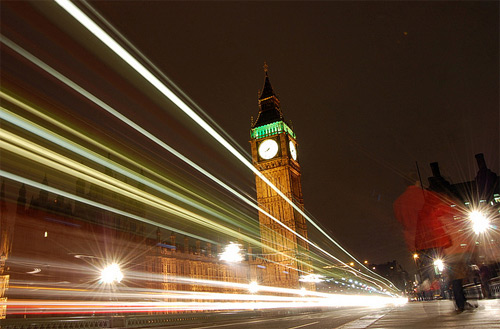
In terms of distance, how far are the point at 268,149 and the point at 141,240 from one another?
93.7ft

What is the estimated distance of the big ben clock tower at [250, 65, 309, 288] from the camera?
204 feet

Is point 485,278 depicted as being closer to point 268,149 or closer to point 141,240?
point 141,240

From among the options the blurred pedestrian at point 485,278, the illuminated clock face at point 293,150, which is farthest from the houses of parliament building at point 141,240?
the blurred pedestrian at point 485,278

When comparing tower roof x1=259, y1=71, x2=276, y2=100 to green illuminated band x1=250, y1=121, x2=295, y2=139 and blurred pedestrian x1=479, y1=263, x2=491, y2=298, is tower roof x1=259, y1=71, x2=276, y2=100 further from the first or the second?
blurred pedestrian x1=479, y1=263, x2=491, y2=298

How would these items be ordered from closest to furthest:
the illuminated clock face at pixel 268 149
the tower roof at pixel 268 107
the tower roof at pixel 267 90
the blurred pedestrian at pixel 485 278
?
the blurred pedestrian at pixel 485 278, the illuminated clock face at pixel 268 149, the tower roof at pixel 268 107, the tower roof at pixel 267 90

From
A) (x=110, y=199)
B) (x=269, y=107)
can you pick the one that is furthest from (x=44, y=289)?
(x=269, y=107)

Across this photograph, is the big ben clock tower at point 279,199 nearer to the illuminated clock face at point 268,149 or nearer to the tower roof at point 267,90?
the illuminated clock face at point 268,149

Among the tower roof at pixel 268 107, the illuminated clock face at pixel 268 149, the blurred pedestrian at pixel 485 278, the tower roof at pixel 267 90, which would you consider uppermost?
the tower roof at pixel 267 90

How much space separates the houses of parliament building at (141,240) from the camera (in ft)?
123

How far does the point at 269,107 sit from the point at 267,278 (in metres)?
34.5

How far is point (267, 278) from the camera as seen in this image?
62094 mm

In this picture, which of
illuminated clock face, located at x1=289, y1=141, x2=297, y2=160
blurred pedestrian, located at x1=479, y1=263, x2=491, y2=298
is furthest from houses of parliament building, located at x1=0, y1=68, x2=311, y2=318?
blurred pedestrian, located at x1=479, y1=263, x2=491, y2=298

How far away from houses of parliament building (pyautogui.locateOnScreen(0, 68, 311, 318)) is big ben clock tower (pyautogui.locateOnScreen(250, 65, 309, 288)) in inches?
6.4

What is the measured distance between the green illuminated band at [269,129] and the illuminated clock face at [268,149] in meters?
1.67
